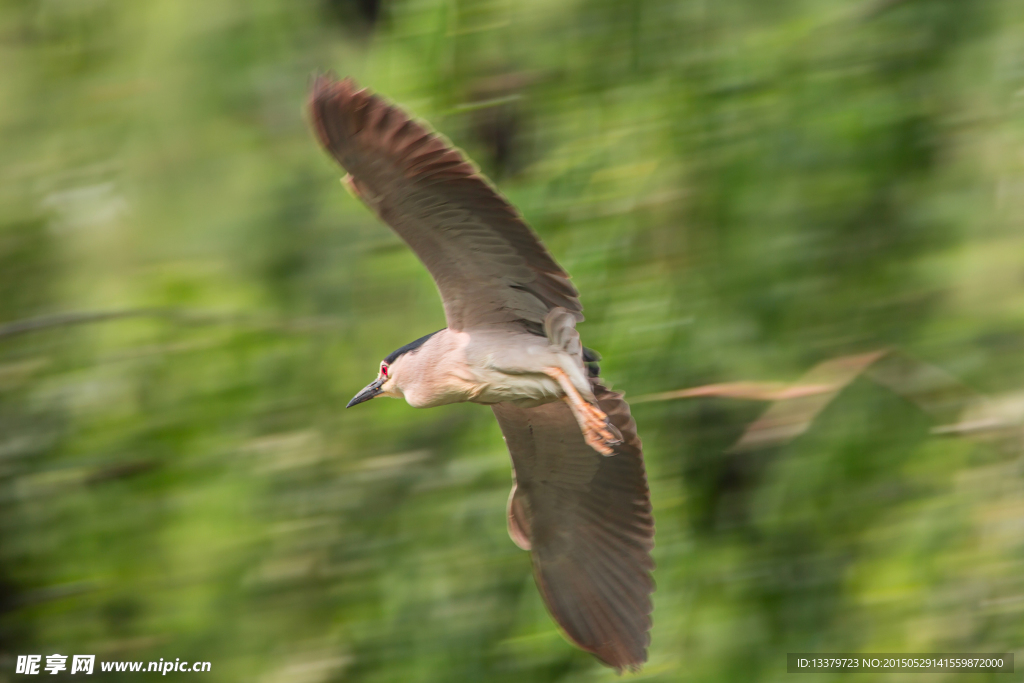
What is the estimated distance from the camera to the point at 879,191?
11.6 ft

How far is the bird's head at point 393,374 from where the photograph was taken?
3004mm

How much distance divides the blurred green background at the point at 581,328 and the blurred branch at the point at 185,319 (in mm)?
14

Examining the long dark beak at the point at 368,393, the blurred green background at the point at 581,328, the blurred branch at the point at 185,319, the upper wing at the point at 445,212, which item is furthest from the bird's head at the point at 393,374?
the blurred branch at the point at 185,319

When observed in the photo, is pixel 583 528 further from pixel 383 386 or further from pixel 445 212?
pixel 445 212

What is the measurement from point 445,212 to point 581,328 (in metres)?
1.03

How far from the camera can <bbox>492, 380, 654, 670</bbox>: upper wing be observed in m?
3.24

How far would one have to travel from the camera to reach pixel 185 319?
12.1 ft

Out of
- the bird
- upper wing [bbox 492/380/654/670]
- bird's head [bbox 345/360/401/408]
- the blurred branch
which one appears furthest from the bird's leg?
the blurred branch

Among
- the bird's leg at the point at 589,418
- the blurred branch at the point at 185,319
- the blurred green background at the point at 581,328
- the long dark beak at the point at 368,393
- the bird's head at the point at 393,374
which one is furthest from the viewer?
the blurred branch at the point at 185,319

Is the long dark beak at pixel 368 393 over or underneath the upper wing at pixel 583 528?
over

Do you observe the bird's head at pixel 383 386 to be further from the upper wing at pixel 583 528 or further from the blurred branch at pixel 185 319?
the blurred branch at pixel 185 319

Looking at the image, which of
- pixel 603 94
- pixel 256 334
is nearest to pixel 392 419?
pixel 256 334

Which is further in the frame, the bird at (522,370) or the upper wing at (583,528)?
the upper wing at (583,528)

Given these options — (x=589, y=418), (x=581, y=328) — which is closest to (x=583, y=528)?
(x=581, y=328)
